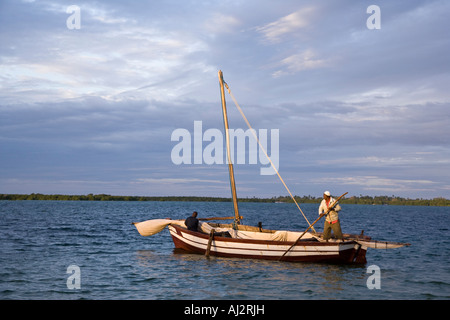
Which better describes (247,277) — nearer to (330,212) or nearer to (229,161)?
(330,212)

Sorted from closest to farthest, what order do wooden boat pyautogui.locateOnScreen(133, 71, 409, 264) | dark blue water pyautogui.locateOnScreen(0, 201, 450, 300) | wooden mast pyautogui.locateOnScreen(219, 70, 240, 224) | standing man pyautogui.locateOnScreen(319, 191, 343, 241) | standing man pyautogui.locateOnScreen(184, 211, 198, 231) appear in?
dark blue water pyautogui.locateOnScreen(0, 201, 450, 300) < standing man pyautogui.locateOnScreen(319, 191, 343, 241) < wooden boat pyautogui.locateOnScreen(133, 71, 409, 264) < standing man pyautogui.locateOnScreen(184, 211, 198, 231) < wooden mast pyautogui.locateOnScreen(219, 70, 240, 224)

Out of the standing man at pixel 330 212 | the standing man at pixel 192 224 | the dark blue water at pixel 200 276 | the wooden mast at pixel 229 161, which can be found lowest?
the dark blue water at pixel 200 276

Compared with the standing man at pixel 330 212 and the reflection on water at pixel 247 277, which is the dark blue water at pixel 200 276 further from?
the standing man at pixel 330 212

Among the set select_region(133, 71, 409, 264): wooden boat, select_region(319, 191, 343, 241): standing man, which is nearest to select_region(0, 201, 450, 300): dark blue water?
select_region(133, 71, 409, 264): wooden boat

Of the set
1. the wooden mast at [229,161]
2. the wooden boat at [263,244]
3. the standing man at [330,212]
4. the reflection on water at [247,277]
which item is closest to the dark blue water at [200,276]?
the reflection on water at [247,277]

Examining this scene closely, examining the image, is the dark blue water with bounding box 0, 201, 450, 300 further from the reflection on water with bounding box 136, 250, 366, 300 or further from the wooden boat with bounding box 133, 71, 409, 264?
the wooden boat with bounding box 133, 71, 409, 264

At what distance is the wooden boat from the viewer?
72.3 feet

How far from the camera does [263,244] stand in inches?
918

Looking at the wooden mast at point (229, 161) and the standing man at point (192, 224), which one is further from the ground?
the wooden mast at point (229, 161)

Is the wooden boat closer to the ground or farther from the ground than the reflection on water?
farther from the ground

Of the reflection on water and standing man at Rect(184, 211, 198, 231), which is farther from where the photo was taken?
→ standing man at Rect(184, 211, 198, 231)

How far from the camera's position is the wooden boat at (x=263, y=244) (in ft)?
72.3

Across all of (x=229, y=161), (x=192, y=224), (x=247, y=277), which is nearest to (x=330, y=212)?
(x=247, y=277)
